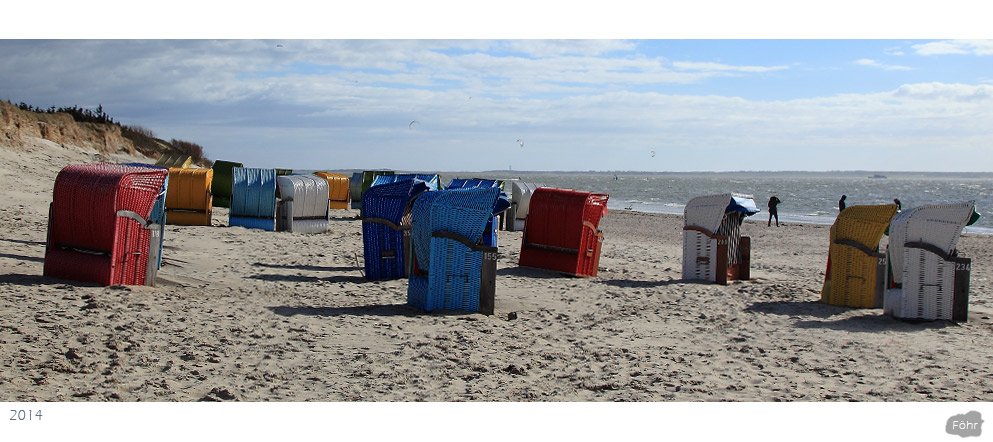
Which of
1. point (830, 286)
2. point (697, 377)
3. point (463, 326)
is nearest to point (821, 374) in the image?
point (697, 377)

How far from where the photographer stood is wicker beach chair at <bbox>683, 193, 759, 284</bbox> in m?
13.2

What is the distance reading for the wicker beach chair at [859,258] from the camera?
11.0 m

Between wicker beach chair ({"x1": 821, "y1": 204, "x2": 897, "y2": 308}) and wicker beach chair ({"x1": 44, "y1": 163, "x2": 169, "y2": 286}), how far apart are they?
29.6ft

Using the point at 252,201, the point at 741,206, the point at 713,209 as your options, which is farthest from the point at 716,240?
the point at 252,201

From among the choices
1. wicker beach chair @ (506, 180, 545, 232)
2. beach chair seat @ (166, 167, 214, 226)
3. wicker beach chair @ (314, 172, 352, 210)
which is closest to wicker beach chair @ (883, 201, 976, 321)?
wicker beach chair @ (506, 180, 545, 232)

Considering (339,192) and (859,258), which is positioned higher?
(339,192)

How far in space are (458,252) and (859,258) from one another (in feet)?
19.1

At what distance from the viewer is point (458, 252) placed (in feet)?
31.0

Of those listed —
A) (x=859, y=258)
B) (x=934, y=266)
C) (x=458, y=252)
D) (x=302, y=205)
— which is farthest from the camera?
(x=302, y=205)

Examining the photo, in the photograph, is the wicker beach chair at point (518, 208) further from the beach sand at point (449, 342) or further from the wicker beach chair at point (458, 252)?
the wicker beach chair at point (458, 252)

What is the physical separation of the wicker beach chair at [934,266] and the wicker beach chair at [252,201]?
46.3ft
